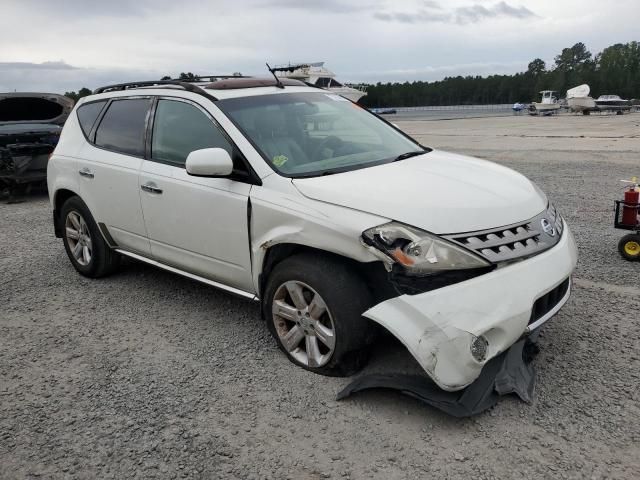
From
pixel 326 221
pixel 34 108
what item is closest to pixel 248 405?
pixel 326 221

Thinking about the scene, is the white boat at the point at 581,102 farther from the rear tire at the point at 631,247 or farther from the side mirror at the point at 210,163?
the side mirror at the point at 210,163

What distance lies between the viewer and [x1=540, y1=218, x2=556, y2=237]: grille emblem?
319 centimetres

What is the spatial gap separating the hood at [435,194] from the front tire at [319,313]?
397 millimetres

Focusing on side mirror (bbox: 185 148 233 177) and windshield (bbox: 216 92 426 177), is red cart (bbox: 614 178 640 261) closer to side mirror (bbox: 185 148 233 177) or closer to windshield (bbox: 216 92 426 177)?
windshield (bbox: 216 92 426 177)

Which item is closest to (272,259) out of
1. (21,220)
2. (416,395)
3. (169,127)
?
(416,395)

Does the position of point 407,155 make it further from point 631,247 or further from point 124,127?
point 631,247

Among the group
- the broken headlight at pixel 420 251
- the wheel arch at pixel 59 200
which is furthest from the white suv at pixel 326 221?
the wheel arch at pixel 59 200

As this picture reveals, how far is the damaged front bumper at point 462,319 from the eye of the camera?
265cm

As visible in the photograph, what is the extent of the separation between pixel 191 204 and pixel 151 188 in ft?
1.65

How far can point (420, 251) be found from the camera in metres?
2.81

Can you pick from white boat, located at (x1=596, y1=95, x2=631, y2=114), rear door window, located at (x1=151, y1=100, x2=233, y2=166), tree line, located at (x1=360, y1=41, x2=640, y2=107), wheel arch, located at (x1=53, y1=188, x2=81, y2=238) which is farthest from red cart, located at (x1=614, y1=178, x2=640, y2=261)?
tree line, located at (x1=360, y1=41, x2=640, y2=107)

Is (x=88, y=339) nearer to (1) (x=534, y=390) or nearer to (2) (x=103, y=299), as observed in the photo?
(2) (x=103, y=299)

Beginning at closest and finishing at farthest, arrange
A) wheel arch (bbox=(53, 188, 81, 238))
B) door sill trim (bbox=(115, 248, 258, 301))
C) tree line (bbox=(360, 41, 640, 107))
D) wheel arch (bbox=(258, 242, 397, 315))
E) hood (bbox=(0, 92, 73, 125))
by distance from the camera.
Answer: wheel arch (bbox=(258, 242, 397, 315))
door sill trim (bbox=(115, 248, 258, 301))
wheel arch (bbox=(53, 188, 81, 238))
hood (bbox=(0, 92, 73, 125))
tree line (bbox=(360, 41, 640, 107))

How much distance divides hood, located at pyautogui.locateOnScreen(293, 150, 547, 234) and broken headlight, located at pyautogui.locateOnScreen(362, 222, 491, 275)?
0.06 metres
